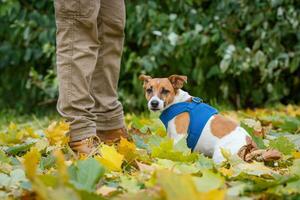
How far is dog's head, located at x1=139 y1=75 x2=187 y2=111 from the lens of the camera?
3045 mm

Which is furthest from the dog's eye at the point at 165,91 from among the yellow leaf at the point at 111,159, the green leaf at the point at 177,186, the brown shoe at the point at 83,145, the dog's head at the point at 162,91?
the green leaf at the point at 177,186

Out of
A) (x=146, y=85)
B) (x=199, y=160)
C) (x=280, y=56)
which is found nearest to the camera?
(x=199, y=160)

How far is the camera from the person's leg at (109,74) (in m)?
3.17

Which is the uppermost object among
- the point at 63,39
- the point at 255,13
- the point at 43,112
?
the point at 63,39

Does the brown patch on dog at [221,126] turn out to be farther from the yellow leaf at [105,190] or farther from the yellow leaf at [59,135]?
the yellow leaf at [105,190]

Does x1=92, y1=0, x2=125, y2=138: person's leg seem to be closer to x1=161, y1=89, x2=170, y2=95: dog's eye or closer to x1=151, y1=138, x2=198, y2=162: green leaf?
x1=161, y1=89, x2=170, y2=95: dog's eye

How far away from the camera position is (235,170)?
2.19 meters

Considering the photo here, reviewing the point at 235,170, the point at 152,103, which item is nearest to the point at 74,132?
the point at 152,103

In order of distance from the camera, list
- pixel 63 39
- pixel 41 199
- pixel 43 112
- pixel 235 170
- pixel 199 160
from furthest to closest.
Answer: pixel 43 112
pixel 63 39
pixel 199 160
pixel 235 170
pixel 41 199

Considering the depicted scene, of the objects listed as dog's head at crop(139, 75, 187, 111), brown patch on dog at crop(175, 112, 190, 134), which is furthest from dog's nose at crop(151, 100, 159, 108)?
brown patch on dog at crop(175, 112, 190, 134)

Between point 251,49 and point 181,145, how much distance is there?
156 inches

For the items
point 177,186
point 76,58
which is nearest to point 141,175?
point 177,186

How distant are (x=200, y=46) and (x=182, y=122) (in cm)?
328

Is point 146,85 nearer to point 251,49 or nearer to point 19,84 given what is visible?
point 251,49
